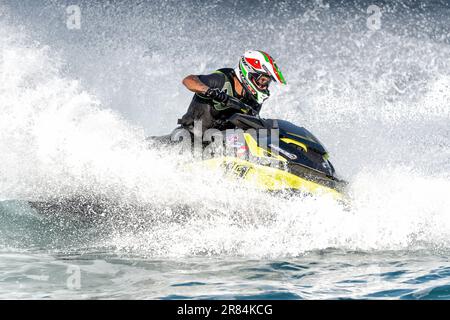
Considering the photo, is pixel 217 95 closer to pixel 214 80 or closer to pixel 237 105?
pixel 237 105

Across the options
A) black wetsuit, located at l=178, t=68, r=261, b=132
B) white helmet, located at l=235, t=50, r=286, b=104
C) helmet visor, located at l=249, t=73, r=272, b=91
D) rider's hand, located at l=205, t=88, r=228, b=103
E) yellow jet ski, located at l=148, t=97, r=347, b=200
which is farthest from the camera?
black wetsuit, located at l=178, t=68, r=261, b=132

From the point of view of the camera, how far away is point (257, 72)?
19.0 feet

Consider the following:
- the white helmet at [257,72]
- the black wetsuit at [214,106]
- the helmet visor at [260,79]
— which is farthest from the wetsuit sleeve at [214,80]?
the helmet visor at [260,79]

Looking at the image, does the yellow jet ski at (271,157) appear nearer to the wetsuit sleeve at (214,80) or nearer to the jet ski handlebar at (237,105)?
the jet ski handlebar at (237,105)

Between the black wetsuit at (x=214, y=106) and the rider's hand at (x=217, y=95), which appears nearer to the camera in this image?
the rider's hand at (x=217, y=95)

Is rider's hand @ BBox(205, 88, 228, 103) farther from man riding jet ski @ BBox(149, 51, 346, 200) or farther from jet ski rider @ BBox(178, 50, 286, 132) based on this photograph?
jet ski rider @ BBox(178, 50, 286, 132)

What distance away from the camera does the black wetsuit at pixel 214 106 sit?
19.8ft

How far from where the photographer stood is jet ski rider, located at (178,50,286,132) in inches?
227

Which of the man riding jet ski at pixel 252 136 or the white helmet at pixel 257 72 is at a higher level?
the white helmet at pixel 257 72

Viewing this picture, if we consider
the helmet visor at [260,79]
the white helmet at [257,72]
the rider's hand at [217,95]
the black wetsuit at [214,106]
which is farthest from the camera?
the black wetsuit at [214,106]

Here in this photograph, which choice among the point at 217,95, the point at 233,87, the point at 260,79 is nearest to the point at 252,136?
the point at 217,95

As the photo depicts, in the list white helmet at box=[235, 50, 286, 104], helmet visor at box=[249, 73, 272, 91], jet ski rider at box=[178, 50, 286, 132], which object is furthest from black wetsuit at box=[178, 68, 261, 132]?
helmet visor at box=[249, 73, 272, 91]

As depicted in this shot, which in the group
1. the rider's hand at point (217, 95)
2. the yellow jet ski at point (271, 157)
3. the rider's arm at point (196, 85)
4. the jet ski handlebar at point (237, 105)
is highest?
the rider's arm at point (196, 85)
